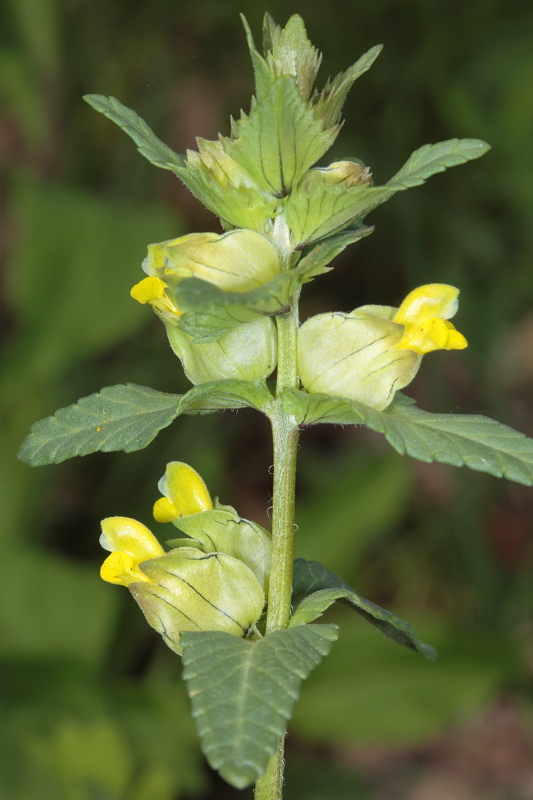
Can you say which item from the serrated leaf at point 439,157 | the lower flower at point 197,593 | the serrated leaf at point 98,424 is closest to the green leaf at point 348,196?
the serrated leaf at point 439,157

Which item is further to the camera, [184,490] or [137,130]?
[184,490]

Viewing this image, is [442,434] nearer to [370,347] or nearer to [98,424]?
[370,347]

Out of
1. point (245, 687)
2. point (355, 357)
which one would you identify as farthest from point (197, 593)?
point (355, 357)

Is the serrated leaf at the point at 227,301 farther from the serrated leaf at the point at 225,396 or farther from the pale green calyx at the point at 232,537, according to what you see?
the pale green calyx at the point at 232,537

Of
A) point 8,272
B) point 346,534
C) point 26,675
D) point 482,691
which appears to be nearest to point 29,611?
point 26,675

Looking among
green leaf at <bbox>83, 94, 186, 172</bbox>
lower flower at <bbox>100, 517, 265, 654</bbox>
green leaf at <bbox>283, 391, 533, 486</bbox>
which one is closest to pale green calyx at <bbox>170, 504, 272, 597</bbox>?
lower flower at <bbox>100, 517, 265, 654</bbox>

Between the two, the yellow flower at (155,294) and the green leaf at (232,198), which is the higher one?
the green leaf at (232,198)
